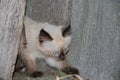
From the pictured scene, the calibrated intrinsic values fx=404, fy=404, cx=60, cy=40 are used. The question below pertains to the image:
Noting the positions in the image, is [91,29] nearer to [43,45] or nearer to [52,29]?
[52,29]

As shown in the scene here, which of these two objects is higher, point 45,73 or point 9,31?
point 9,31

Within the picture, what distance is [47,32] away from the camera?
16.8 feet

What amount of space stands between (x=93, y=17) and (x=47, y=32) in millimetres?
683

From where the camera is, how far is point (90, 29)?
5410mm

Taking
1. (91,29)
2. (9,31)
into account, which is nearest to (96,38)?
(91,29)

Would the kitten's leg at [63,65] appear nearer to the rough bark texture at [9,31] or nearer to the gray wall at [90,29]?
the gray wall at [90,29]

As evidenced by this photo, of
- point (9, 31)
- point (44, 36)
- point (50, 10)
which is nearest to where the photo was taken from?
point (9, 31)

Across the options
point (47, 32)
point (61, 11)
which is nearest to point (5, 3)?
point (47, 32)

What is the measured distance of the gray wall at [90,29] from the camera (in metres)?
5.33

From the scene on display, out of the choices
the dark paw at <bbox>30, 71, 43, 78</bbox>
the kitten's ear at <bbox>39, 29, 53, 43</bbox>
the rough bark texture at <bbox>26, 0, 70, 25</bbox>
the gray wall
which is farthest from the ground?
the rough bark texture at <bbox>26, 0, 70, 25</bbox>

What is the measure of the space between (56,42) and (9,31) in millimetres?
726

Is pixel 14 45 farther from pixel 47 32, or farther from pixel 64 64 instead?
pixel 64 64

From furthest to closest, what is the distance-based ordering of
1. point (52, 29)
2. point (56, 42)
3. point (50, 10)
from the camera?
point (50, 10), point (52, 29), point (56, 42)

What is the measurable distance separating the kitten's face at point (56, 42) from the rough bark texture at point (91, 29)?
0.89 feet
